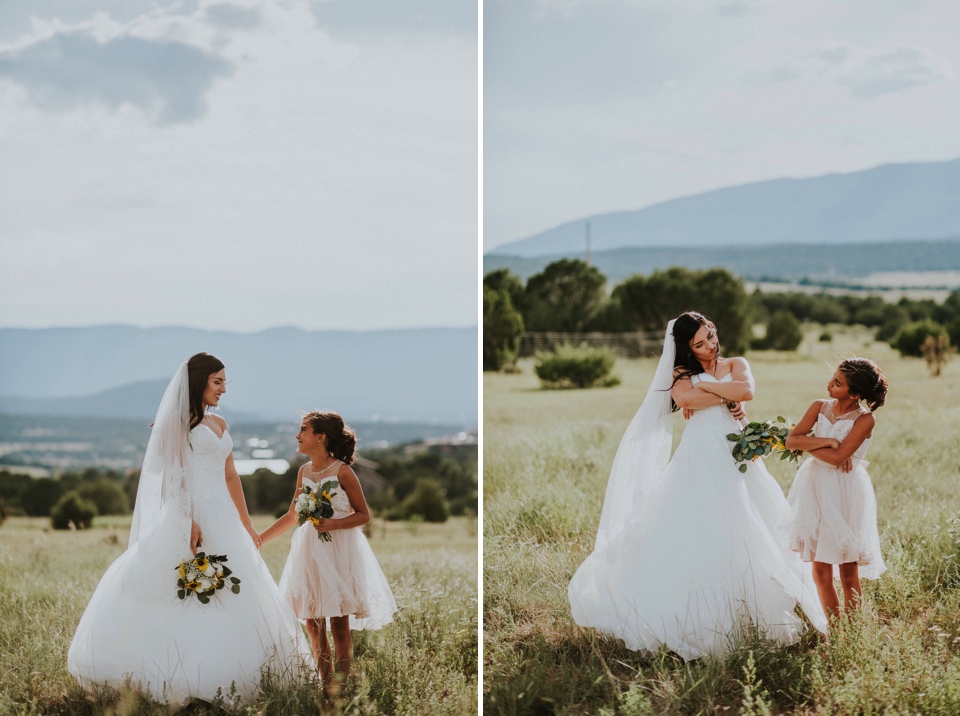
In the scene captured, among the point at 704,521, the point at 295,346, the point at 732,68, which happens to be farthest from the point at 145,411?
the point at 704,521

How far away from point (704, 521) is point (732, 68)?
37.4 ft

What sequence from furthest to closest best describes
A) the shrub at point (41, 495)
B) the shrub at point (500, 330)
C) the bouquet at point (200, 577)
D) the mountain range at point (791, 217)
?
the shrub at point (500, 330)
the shrub at point (41, 495)
the mountain range at point (791, 217)
the bouquet at point (200, 577)

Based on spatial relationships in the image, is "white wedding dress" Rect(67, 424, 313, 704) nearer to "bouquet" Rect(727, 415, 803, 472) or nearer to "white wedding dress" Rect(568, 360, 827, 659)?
"white wedding dress" Rect(568, 360, 827, 659)

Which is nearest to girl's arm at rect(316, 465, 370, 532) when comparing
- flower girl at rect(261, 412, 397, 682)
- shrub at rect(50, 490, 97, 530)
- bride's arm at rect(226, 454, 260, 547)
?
flower girl at rect(261, 412, 397, 682)

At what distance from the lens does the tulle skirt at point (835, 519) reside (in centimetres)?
320

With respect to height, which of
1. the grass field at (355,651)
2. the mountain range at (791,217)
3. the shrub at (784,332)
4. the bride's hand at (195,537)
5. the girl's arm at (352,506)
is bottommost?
the grass field at (355,651)

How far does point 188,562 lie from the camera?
3.04 m

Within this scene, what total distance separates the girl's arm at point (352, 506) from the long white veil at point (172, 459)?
513 mm

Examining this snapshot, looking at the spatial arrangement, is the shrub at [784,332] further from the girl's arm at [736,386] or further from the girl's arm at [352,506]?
the girl's arm at [352,506]

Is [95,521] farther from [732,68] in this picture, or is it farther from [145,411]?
[732,68]

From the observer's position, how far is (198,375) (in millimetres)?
3121

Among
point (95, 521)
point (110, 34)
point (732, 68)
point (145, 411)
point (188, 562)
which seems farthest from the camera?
point (145, 411)

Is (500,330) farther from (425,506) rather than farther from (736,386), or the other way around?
(736,386)

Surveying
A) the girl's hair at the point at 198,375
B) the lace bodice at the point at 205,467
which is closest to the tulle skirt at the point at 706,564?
the lace bodice at the point at 205,467
